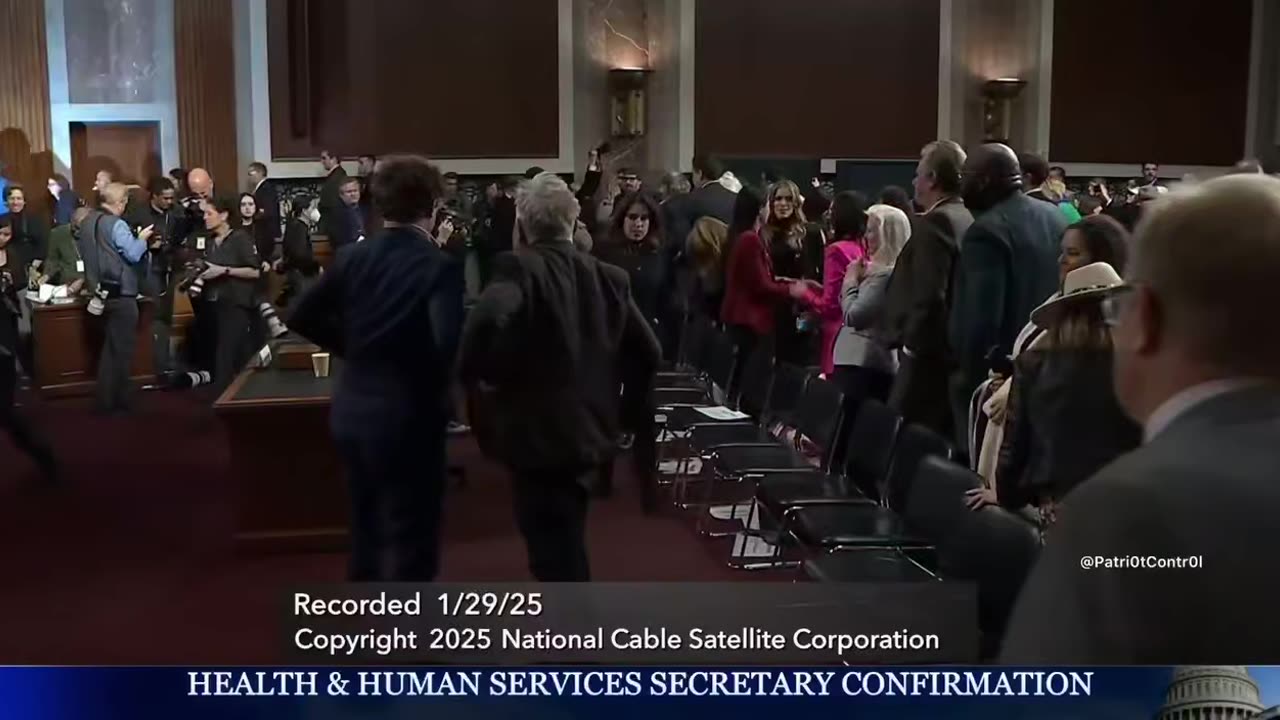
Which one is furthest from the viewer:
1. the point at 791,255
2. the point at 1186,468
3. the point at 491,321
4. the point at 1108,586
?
the point at 791,255

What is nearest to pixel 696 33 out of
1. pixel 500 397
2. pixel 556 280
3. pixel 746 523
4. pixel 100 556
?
pixel 556 280

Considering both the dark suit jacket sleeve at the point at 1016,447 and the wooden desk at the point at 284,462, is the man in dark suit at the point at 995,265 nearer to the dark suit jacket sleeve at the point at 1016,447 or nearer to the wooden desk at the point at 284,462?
the dark suit jacket sleeve at the point at 1016,447

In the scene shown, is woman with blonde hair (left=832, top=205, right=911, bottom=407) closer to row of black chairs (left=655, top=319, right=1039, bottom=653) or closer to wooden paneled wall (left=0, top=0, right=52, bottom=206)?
row of black chairs (left=655, top=319, right=1039, bottom=653)

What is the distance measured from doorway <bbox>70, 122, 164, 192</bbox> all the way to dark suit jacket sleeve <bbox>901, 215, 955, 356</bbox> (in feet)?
3.80

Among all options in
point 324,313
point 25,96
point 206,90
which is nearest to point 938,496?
point 324,313

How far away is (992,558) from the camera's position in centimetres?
210

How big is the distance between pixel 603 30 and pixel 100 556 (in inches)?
44.1

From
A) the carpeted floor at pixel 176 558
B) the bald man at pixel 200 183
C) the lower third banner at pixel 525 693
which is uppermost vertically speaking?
the bald man at pixel 200 183

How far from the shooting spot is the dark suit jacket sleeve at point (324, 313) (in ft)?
6.62

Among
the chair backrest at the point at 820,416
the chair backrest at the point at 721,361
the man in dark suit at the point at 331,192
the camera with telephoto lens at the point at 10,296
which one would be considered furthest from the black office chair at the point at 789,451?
the camera with telephoto lens at the point at 10,296

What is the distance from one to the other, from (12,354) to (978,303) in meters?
1.47

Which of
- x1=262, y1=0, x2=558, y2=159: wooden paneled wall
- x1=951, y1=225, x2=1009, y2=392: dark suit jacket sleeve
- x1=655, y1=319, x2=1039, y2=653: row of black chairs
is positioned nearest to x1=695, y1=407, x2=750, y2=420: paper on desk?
x1=655, y1=319, x2=1039, y2=653: row of black chairs

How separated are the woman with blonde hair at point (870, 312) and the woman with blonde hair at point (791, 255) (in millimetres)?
65

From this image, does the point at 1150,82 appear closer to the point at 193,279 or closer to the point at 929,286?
the point at 929,286
